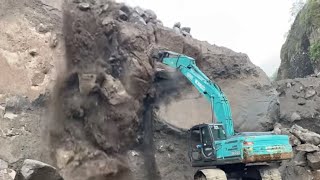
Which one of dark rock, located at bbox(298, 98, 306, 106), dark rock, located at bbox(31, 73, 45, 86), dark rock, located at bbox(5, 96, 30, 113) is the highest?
dark rock, located at bbox(31, 73, 45, 86)

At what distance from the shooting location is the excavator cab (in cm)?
880

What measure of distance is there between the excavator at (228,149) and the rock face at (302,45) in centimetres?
870

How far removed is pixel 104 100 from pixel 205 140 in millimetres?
3007

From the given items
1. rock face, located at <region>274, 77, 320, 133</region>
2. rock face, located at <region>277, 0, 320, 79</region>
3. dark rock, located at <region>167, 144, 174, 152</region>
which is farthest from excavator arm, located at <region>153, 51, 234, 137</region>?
rock face, located at <region>277, 0, 320, 79</region>

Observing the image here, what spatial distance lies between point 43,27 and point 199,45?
5.10 m

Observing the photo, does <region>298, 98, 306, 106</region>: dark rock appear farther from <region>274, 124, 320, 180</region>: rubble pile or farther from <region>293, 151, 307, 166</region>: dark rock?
<region>293, 151, 307, 166</region>: dark rock

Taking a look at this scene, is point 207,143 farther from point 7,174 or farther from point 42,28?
point 42,28

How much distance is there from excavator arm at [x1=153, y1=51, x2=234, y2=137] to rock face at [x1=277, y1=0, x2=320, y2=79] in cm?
799

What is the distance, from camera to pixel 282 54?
20047 mm

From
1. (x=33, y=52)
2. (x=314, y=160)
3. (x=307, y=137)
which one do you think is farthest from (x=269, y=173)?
(x=33, y=52)

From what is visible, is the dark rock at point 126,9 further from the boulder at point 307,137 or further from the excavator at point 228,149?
the boulder at point 307,137

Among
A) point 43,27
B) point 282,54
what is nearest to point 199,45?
point 43,27

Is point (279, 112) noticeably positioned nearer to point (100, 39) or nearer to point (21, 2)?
point (100, 39)

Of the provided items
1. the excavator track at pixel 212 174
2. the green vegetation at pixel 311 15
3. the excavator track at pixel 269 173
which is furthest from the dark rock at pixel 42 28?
the green vegetation at pixel 311 15
